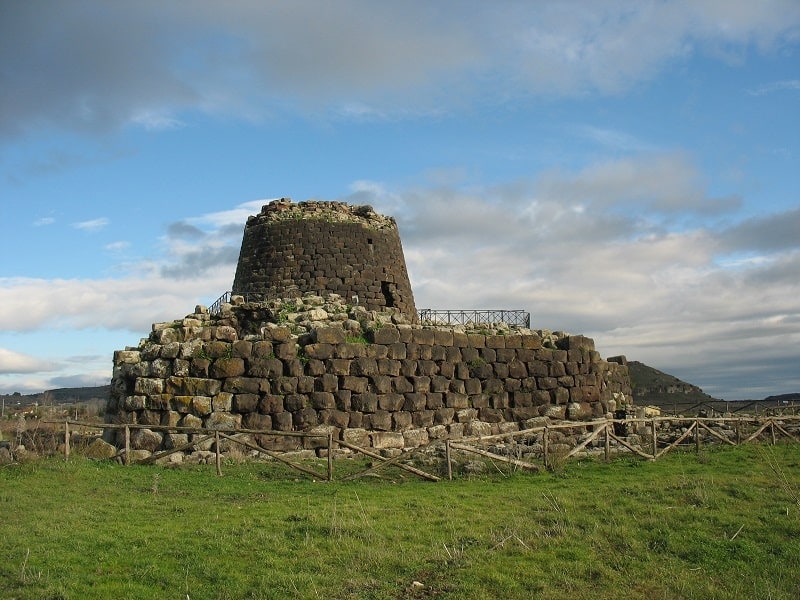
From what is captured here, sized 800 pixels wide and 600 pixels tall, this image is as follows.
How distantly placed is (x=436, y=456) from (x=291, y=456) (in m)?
3.25

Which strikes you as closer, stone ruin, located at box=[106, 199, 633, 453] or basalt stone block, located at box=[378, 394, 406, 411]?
stone ruin, located at box=[106, 199, 633, 453]

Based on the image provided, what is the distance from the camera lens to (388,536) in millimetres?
9750

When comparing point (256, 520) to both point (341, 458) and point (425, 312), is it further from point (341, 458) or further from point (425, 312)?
point (425, 312)

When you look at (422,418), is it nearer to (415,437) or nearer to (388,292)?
(415,437)

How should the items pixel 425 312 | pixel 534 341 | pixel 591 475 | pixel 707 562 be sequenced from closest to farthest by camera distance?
pixel 707 562 → pixel 591 475 → pixel 534 341 → pixel 425 312

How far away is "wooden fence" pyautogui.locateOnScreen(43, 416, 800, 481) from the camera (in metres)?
14.5

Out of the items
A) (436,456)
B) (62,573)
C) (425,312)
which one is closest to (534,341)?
(425,312)

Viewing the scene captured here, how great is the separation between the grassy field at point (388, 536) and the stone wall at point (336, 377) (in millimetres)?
2977

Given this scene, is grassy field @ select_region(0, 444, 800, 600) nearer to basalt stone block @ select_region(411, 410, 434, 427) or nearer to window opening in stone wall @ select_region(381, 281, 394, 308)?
basalt stone block @ select_region(411, 410, 434, 427)

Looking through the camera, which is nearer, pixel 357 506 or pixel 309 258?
pixel 357 506

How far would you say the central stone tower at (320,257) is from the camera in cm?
2388

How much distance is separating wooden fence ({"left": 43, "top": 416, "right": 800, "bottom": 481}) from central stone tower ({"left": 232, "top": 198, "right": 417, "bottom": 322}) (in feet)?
24.0

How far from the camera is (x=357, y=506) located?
1143 cm

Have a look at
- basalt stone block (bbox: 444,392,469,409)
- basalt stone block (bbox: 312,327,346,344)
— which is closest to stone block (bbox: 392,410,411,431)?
basalt stone block (bbox: 444,392,469,409)
